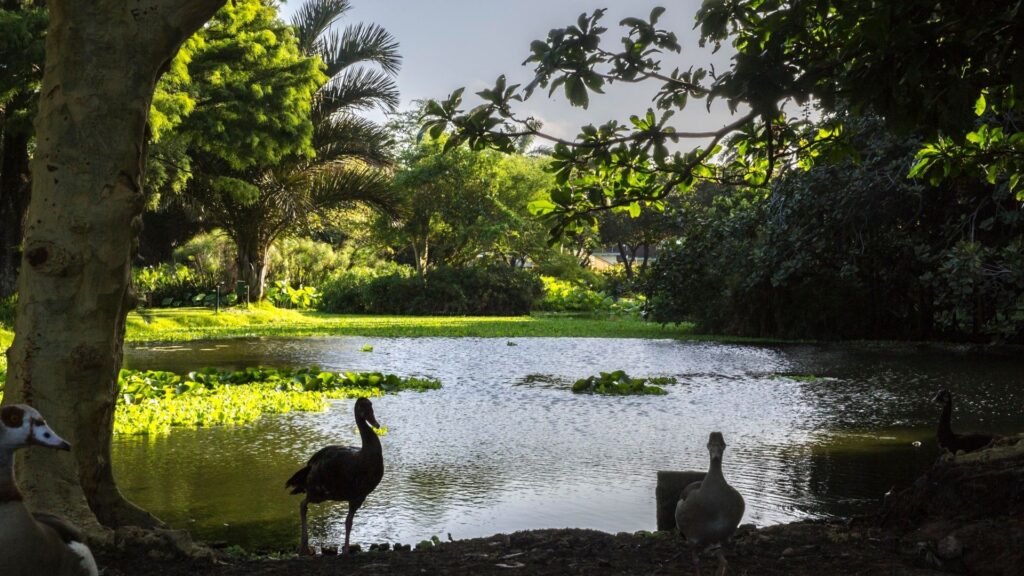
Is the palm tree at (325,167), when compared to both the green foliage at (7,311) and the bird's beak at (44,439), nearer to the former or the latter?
the green foliage at (7,311)

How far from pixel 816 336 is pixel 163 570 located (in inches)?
820

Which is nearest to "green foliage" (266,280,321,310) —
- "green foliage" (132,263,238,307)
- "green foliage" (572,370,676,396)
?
"green foliage" (132,263,238,307)

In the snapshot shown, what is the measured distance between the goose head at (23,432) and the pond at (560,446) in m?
2.54

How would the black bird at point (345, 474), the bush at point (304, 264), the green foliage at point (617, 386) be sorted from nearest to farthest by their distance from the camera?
the black bird at point (345, 474)
the green foliage at point (617, 386)
the bush at point (304, 264)

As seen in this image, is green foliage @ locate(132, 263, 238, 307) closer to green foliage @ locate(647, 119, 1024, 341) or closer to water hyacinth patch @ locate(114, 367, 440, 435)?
green foliage @ locate(647, 119, 1024, 341)

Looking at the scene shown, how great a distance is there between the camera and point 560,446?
9508mm

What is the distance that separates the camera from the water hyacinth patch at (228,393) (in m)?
10.3

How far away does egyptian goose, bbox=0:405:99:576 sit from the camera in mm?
3334

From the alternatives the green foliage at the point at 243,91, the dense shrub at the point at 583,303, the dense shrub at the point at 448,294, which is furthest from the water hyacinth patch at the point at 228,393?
the dense shrub at the point at 583,303

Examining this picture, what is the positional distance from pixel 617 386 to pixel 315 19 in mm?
19622

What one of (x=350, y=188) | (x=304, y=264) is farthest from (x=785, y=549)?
(x=304, y=264)

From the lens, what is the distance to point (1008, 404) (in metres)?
12.2

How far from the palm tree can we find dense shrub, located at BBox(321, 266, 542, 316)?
5.76 metres

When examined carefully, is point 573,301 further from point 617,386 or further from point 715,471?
point 715,471
